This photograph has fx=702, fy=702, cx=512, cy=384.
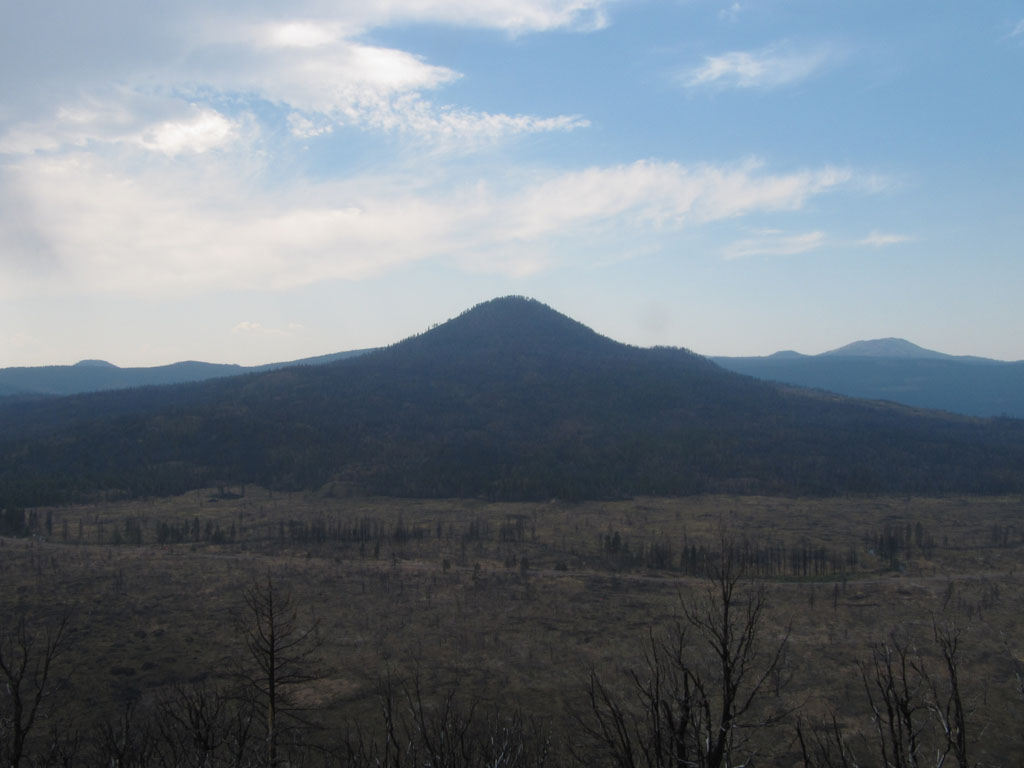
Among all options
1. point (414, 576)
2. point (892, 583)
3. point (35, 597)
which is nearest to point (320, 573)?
point (414, 576)

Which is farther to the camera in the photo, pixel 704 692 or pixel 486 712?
pixel 486 712

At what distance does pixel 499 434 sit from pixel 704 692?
102 meters

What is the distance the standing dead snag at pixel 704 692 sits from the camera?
9.60m

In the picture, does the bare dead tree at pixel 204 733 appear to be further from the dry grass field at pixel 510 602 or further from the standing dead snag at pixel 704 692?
the standing dead snag at pixel 704 692

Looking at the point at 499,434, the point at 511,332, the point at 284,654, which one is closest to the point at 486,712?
the point at 284,654

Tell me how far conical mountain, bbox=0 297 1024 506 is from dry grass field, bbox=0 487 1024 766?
1010 inches

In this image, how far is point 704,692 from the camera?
33.7 ft

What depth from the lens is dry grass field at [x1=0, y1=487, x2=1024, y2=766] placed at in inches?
928

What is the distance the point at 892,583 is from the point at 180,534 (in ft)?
157

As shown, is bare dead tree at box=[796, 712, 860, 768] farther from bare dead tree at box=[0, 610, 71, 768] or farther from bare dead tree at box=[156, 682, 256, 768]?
bare dead tree at box=[0, 610, 71, 768]

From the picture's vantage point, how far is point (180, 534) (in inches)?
2088

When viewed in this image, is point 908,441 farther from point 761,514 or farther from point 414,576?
point 414,576

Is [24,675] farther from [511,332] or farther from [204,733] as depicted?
[511,332]

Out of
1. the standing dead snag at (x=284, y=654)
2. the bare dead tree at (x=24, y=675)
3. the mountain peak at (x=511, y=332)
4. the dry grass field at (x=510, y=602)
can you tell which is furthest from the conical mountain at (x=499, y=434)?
the standing dead snag at (x=284, y=654)
